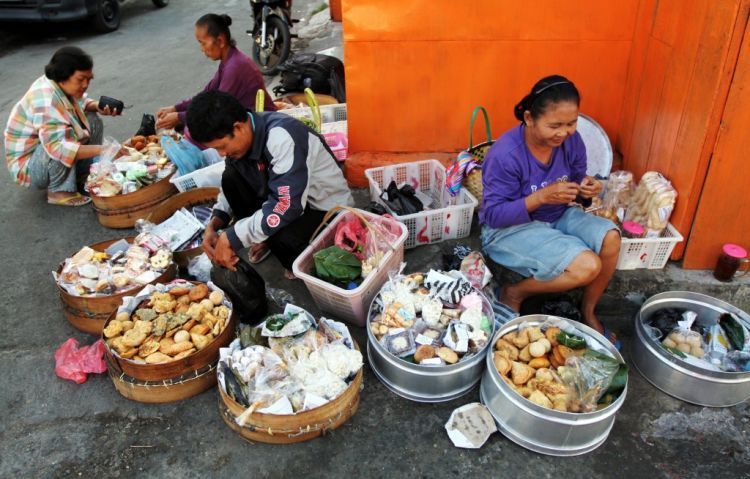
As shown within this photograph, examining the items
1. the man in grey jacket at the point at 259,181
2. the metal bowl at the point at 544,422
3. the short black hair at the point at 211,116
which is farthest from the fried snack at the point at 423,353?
the short black hair at the point at 211,116

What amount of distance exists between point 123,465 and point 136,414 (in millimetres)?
301

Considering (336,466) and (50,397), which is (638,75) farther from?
(50,397)

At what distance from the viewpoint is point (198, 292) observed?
3020 millimetres

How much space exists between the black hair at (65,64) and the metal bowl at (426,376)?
339 centimetres

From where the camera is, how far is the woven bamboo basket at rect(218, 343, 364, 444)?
238cm

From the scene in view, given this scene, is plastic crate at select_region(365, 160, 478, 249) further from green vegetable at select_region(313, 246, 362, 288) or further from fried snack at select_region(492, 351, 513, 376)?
fried snack at select_region(492, 351, 513, 376)

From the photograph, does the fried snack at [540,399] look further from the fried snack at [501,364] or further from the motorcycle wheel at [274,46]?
the motorcycle wheel at [274,46]

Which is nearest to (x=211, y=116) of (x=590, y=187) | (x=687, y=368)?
(x=590, y=187)

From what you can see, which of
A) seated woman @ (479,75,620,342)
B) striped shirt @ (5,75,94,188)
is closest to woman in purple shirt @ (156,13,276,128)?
striped shirt @ (5,75,94,188)

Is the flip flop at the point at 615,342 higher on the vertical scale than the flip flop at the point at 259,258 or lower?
lower

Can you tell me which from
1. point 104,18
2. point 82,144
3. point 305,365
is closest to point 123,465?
point 305,365

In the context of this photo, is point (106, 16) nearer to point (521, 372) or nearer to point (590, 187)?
point (590, 187)

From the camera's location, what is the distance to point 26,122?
170 inches

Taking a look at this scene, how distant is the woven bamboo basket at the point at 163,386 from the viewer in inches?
105
